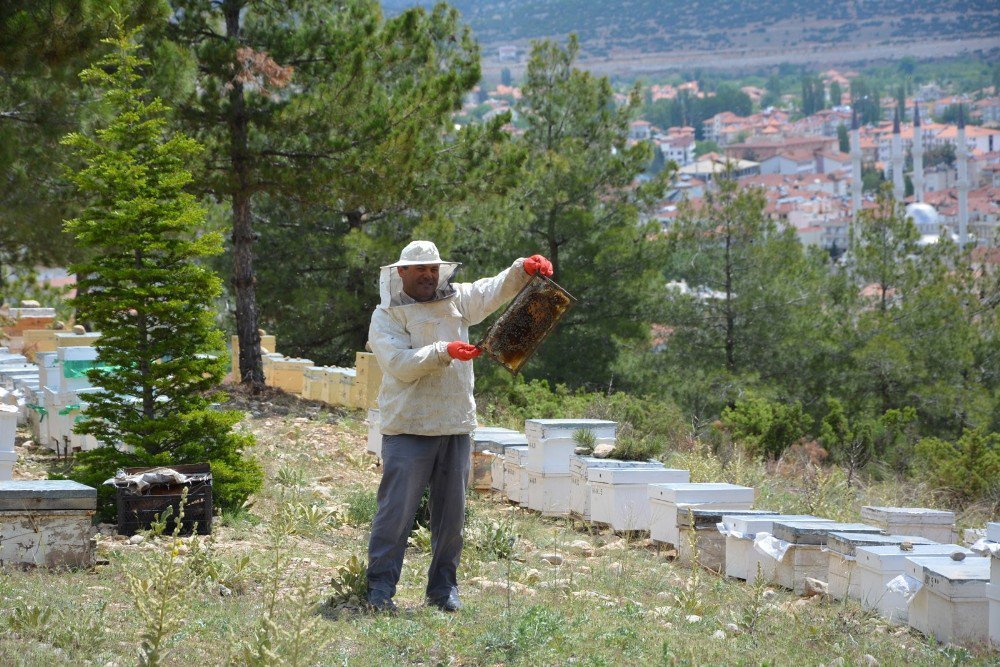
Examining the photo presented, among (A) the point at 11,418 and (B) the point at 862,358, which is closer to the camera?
(A) the point at 11,418

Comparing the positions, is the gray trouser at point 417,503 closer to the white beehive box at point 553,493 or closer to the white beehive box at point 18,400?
the white beehive box at point 553,493

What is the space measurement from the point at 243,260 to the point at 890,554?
448 inches

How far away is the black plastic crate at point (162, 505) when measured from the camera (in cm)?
695

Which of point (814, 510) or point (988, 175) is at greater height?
point (988, 175)

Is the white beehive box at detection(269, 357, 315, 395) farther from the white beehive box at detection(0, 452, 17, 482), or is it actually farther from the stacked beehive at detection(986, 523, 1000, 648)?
the stacked beehive at detection(986, 523, 1000, 648)

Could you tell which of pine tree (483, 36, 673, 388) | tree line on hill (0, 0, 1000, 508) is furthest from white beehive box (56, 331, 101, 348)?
pine tree (483, 36, 673, 388)

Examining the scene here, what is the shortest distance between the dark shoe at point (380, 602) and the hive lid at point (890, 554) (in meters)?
2.32

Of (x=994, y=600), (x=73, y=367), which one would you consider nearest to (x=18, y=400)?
(x=73, y=367)

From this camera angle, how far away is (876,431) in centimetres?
1861

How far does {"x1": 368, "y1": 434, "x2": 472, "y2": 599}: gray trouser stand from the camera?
5.55 metres

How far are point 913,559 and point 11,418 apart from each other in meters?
5.48

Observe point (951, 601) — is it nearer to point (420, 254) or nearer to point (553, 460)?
point (420, 254)

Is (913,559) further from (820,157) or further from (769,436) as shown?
(820,157)

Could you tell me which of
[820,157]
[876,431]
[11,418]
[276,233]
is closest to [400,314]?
[11,418]
